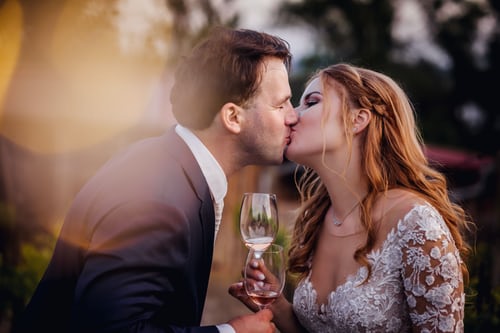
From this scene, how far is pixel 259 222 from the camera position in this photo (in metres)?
2.87

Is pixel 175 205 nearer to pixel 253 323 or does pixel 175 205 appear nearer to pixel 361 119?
pixel 253 323

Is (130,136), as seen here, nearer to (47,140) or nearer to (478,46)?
(47,140)

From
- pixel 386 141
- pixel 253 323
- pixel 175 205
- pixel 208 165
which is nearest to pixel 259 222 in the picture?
pixel 208 165

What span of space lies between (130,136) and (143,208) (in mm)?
13834

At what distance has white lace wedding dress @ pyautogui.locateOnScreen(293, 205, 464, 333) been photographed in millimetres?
2805

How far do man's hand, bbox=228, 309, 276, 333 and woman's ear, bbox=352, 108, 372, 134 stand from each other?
52.3 inches

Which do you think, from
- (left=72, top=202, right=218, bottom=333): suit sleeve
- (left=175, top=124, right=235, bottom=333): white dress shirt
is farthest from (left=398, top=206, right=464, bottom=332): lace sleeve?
(left=72, top=202, right=218, bottom=333): suit sleeve

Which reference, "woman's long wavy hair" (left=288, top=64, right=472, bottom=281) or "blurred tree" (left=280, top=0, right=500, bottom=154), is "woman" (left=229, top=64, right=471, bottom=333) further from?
"blurred tree" (left=280, top=0, right=500, bottom=154)

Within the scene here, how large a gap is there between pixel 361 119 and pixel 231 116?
0.84 m

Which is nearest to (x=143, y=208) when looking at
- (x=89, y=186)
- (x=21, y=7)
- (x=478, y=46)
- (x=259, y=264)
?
(x=89, y=186)

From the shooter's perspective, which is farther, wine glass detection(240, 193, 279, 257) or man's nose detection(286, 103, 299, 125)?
man's nose detection(286, 103, 299, 125)

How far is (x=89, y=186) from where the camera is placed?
257 centimetres

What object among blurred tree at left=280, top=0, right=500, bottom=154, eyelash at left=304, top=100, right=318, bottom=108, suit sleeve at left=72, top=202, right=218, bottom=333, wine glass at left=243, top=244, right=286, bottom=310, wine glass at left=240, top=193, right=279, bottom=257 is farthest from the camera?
blurred tree at left=280, top=0, right=500, bottom=154

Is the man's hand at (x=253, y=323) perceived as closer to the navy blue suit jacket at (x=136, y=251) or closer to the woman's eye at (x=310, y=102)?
the navy blue suit jacket at (x=136, y=251)
